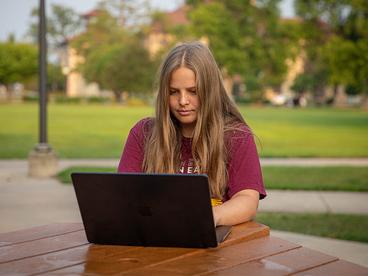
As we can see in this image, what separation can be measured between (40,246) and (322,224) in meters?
4.68

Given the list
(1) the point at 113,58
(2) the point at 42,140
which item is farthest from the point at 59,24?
(2) the point at 42,140

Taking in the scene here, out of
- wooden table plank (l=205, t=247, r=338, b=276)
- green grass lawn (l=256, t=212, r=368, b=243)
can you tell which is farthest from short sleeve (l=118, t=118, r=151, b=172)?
green grass lawn (l=256, t=212, r=368, b=243)

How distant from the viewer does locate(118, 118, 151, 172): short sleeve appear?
2881 millimetres

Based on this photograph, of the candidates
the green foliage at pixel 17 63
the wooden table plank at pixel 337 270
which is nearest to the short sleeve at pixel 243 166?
the wooden table plank at pixel 337 270

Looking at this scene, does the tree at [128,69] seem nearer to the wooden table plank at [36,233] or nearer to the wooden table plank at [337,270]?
the wooden table plank at [36,233]

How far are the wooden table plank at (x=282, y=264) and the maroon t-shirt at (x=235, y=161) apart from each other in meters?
0.63

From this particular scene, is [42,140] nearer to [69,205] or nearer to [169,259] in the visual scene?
[69,205]

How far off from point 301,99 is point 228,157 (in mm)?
74589

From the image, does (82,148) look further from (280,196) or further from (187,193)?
(187,193)

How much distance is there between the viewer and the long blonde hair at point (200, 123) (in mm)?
2586

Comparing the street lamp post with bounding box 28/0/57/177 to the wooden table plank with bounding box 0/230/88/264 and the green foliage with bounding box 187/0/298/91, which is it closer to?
the wooden table plank with bounding box 0/230/88/264

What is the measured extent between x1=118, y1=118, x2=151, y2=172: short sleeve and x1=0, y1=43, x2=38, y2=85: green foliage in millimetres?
71104

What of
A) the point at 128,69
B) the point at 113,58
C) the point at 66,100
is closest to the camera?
the point at 128,69

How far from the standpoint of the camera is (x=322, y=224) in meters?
6.39
